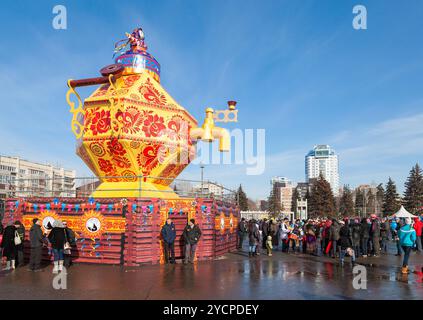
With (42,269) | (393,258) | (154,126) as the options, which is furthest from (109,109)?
(393,258)

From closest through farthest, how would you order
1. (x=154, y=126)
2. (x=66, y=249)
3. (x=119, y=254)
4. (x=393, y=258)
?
(x=66, y=249) → (x=119, y=254) → (x=154, y=126) → (x=393, y=258)

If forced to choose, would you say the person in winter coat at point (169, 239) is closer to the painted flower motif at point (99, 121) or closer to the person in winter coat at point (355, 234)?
the painted flower motif at point (99, 121)

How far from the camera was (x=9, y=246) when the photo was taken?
39.9 ft

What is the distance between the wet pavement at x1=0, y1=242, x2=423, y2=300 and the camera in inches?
339

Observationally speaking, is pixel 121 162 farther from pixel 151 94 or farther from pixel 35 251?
pixel 35 251

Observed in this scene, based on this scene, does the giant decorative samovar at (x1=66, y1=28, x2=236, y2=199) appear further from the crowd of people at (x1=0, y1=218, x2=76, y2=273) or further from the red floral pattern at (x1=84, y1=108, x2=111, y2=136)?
the crowd of people at (x1=0, y1=218, x2=76, y2=273)

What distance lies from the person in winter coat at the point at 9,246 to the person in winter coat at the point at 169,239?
4.97 metres

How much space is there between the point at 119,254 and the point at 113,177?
2.83 m

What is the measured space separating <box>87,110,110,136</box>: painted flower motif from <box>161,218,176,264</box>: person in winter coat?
13.8ft

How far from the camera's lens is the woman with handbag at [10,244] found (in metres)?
12.2

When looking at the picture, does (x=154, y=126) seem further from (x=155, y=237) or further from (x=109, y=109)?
(x=155, y=237)

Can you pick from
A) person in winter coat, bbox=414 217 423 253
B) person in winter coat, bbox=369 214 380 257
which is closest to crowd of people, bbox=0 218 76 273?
person in winter coat, bbox=369 214 380 257

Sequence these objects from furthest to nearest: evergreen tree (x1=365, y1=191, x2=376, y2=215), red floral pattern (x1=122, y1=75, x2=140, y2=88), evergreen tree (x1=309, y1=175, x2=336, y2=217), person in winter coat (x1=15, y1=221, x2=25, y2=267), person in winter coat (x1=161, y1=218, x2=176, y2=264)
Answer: evergreen tree (x1=365, y1=191, x2=376, y2=215)
evergreen tree (x1=309, y1=175, x2=336, y2=217)
red floral pattern (x1=122, y1=75, x2=140, y2=88)
person in winter coat (x1=161, y1=218, x2=176, y2=264)
person in winter coat (x1=15, y1=221, x2=25, y2=267)
